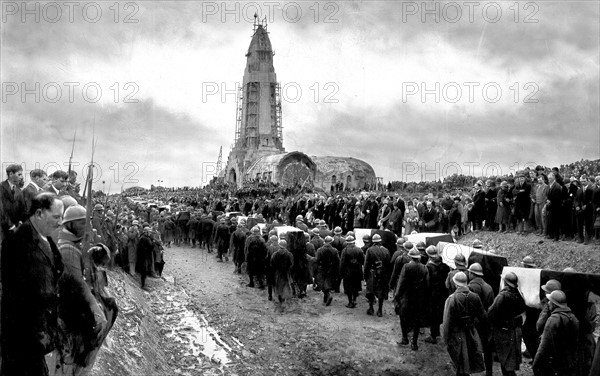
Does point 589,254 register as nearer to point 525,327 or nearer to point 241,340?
point 525,327

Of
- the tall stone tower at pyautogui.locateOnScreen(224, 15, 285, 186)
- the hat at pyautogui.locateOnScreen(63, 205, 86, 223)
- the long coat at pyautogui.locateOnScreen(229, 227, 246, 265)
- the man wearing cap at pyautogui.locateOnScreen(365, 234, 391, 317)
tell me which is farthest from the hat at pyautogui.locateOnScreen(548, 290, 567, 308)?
the tall stone tower at pyautogui.locateOnScreen(224, 15, 285, 186)

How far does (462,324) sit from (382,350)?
2.18 metres

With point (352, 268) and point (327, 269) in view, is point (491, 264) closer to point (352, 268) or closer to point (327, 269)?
point (352, 268)

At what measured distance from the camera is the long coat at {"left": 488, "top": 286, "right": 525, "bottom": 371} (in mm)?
7305

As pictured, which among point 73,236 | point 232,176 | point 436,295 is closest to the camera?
point 73,236

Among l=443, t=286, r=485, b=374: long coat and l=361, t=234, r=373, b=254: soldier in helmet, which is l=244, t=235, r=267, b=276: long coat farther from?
l=443, t=286, r=485, b=374: long coat

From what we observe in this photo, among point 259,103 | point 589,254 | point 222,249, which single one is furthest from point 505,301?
point 259,103

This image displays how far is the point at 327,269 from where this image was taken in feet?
40.8

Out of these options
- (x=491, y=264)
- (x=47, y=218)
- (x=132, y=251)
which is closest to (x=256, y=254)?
(x=132, y=251)

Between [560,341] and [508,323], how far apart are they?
3.80 feet

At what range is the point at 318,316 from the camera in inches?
444

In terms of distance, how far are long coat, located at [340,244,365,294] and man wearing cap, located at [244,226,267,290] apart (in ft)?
9.97

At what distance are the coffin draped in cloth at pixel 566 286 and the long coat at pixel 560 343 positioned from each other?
82 cm

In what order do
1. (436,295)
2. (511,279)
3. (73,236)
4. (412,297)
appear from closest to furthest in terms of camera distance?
(73,236), (511,279), (412,297), (436,295)
